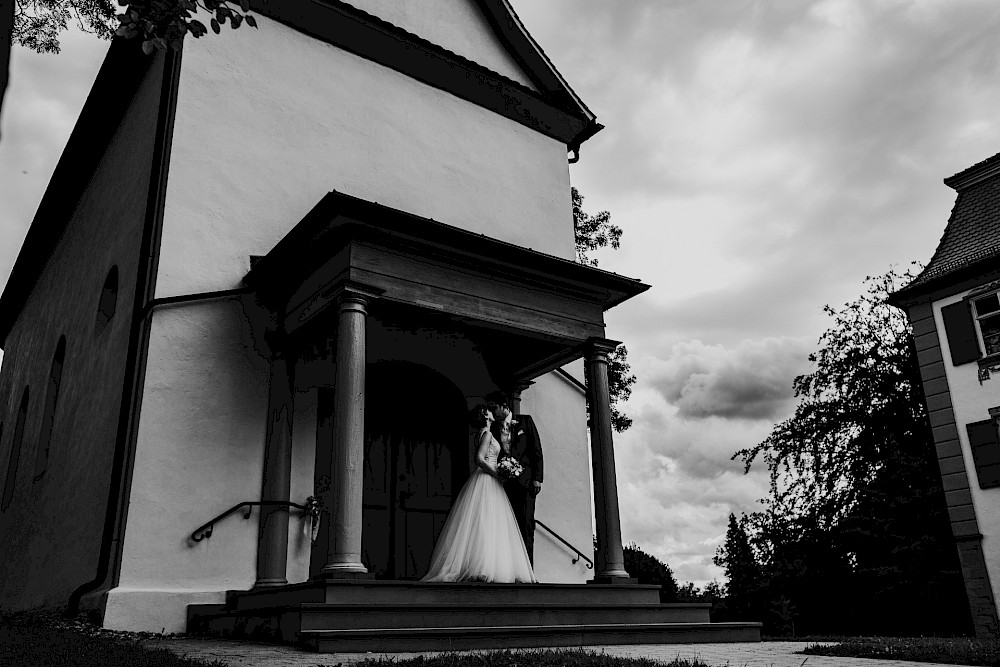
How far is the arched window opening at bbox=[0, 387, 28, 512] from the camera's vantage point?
617 inches

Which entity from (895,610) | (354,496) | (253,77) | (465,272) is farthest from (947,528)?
(253,77)

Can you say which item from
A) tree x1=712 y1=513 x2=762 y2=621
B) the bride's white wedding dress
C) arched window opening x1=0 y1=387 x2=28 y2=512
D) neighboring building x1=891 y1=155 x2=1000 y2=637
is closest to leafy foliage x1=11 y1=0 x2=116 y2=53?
the bride's white wedding dress

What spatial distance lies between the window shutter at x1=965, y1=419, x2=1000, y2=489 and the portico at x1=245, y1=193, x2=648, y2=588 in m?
10.5

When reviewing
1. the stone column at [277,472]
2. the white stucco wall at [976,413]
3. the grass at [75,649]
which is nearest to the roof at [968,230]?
the white stucco wall at [976,413]

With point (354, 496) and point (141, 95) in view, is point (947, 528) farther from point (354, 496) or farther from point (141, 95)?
point (141, 95)

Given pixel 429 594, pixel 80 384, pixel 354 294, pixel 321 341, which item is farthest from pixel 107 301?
pixel 429 594

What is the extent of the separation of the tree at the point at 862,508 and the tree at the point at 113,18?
1821 centimetres

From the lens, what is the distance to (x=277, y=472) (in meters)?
9.45

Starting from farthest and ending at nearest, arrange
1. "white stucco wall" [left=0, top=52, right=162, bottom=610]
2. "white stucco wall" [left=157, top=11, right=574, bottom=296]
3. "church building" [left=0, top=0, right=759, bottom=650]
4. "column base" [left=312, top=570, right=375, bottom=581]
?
"white stucco wall" [left=157, top=11, right=574, bottom=296]
"white stucco wall" [left=0, top=52, right=162, bottom=610]
"church building" [left=0, top=0, right=759, bottom=650]
"column base" [left=312, top=570, right=375, bottom=581]

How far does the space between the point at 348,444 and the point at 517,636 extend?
2.36 metres

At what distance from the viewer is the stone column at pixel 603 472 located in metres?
9.48

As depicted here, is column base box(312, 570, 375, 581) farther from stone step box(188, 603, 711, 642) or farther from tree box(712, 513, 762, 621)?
tree box(712, 513, 762, 621)

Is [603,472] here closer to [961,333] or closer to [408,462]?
[408,462]

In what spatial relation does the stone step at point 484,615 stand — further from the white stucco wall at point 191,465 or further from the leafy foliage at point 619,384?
the leafy foliage at point 619,384
